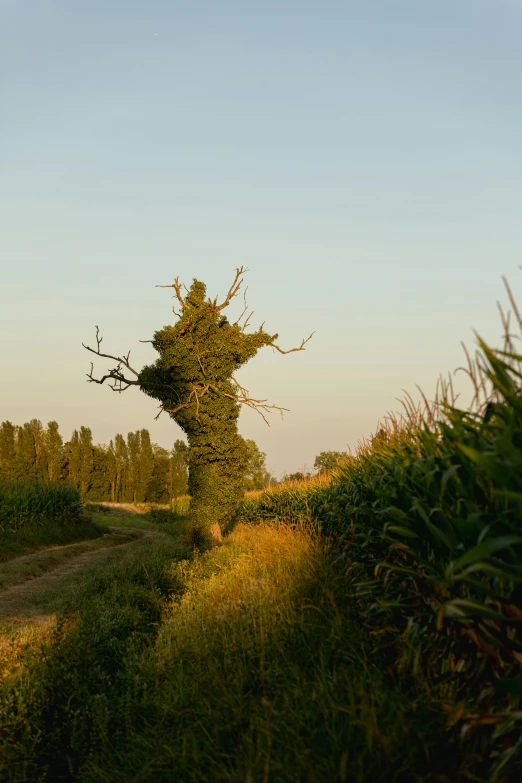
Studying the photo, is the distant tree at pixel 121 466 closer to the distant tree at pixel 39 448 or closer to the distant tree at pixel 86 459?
the distant tree at pixel 86 459

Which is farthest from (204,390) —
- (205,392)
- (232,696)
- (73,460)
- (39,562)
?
(73,460)

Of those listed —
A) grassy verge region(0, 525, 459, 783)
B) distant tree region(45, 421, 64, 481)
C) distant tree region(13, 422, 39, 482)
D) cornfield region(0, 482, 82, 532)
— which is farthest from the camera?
distant tree region(45, 421, 64, 481)

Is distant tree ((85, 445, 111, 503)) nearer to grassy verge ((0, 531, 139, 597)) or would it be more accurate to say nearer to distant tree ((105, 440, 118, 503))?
distant tree ((105, 440, 118, 503))

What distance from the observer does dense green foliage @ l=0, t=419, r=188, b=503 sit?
50.7 m

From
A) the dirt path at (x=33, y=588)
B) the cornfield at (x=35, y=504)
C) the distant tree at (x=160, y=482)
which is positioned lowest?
the dirt path at (x=33, y=588)

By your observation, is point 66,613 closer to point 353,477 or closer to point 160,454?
point 353,477

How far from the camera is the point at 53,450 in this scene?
5191 centimetres

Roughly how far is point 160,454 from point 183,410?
43.4 m

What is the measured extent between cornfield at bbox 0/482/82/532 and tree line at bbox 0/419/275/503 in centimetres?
2319

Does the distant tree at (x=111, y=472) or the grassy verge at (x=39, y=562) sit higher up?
the distant tree at (x=111, y=472)

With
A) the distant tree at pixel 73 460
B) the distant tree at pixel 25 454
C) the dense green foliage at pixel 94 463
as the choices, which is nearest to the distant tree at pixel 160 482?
the dense green foliage at pixel 94 463

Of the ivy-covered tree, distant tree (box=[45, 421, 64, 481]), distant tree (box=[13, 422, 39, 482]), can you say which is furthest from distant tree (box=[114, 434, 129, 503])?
the ivy-covered tree

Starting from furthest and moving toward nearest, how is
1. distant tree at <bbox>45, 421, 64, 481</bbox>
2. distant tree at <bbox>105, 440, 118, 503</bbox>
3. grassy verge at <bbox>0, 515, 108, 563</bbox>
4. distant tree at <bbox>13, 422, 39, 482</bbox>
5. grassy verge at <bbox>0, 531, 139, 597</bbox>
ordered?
distant tree at <bbox>105, 440, 118, 503</bbox>, distant tree at <bbox>45, 421, 64, 481</bbox>, distant tree at <bbox>13, 422, 39, 482</bbox>, grassy verge at <bbox>0, 515, 108, 563</bbox>, grassy verge at <bbox>0, 531, 139, 597</bbox>

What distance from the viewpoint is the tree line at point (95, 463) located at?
→ 166 ft
